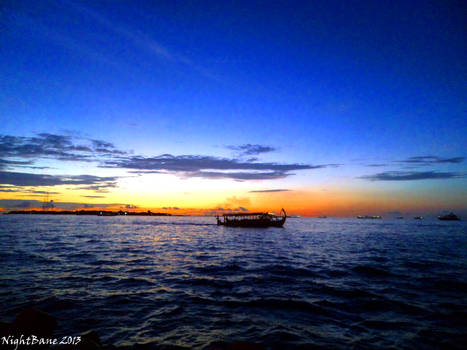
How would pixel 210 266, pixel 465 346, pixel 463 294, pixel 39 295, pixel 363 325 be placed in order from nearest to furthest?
pixel 465 346 < pixel 363 325 < pixel 39 295 < pixel 463 294 < pixel 210 266

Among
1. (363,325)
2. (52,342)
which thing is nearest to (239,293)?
(363,325)

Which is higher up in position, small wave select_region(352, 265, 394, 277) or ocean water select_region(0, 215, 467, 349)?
ocean water select_region(0, 215, 467, 349)

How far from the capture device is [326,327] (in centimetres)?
935

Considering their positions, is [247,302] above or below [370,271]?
above

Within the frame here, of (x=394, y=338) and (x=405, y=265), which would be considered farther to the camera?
(x=405, y=265)

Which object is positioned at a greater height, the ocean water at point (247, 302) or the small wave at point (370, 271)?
the ocean water at point (247, 302)

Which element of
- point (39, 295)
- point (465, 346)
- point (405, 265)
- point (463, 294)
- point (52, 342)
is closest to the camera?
point (52, 342)

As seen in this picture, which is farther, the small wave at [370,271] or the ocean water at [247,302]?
the small wave at [370,271]

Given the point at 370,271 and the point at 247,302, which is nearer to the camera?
the point at 247,302

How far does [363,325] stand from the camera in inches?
378

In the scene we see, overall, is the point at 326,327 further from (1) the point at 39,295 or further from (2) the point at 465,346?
(1) the point at 39,295

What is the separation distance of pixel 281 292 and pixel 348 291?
4.00 m

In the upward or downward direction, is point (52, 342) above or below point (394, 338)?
above

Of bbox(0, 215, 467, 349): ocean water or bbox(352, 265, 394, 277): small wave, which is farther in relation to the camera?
bbox(352, 265, 394, 277): small wave
